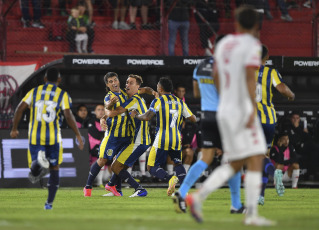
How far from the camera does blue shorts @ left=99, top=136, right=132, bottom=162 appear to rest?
12.4 meters

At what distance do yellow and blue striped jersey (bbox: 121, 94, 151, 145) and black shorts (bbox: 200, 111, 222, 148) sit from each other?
3970 millimetres

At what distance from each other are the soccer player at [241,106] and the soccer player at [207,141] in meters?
1.53

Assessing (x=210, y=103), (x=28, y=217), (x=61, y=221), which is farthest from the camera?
(x=210, y=103)

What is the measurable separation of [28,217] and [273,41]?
1076 cm

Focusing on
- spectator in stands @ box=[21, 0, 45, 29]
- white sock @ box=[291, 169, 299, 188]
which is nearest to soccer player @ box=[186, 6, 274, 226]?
white sock @ box=[291, 169, 299, 188]

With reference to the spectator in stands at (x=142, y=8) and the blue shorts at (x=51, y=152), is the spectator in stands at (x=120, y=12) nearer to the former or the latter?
the spectator in stands at (x=142, y=8)

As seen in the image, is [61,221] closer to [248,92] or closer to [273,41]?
[248,92]

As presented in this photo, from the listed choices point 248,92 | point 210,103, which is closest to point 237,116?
point 248,92

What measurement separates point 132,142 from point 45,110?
12.4ft

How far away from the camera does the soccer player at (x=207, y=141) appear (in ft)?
27.3

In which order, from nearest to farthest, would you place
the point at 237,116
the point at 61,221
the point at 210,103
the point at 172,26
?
1. the point at 237,116
2. the point at 61,221
3. the point at 210,103
4. the point at 172,26

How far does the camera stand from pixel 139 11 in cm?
1820

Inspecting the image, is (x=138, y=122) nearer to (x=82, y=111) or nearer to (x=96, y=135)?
(x=96, y=135)

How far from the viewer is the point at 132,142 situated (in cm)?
1255
